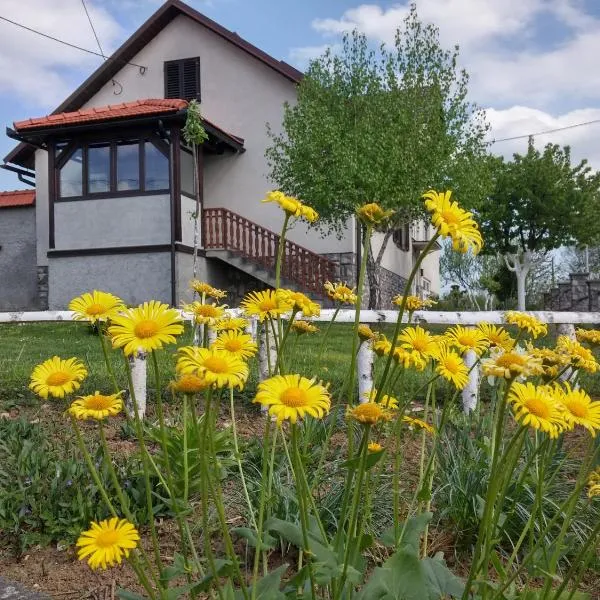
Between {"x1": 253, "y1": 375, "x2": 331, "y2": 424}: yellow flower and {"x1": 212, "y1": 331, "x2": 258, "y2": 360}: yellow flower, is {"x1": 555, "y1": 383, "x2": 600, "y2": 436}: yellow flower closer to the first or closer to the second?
{"x1": 253, "y1": 375, "x2": 331, "y2": 424}: yellow flower

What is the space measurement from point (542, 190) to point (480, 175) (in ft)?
31.6

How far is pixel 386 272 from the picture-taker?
17922 mm

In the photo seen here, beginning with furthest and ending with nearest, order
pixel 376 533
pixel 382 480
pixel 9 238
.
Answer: pixel 9 238 → pixel 382 480 → pixel 376 533

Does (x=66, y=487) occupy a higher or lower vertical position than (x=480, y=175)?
lower

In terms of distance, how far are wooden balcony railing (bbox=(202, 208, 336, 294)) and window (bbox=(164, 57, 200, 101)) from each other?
3.36 m

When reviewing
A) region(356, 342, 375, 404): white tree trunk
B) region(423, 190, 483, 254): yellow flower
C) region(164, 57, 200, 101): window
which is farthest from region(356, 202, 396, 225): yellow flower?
region(164, 57, 200, 101): window

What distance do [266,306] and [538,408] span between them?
67 centimetres

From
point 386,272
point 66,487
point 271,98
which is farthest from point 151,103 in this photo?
point 66,487

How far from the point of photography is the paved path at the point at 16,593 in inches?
76.5

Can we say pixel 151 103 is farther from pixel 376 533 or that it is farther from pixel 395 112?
pixel 376 533

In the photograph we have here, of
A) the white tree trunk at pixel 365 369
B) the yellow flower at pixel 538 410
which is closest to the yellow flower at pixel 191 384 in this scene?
the yellow flower at pixel 538 410

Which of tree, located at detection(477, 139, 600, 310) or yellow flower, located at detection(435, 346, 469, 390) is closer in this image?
yellow flower, located at detection(435, 346, 469, 390)

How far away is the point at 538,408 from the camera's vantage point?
3.74 feet

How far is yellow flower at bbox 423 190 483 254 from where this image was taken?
1.17m
